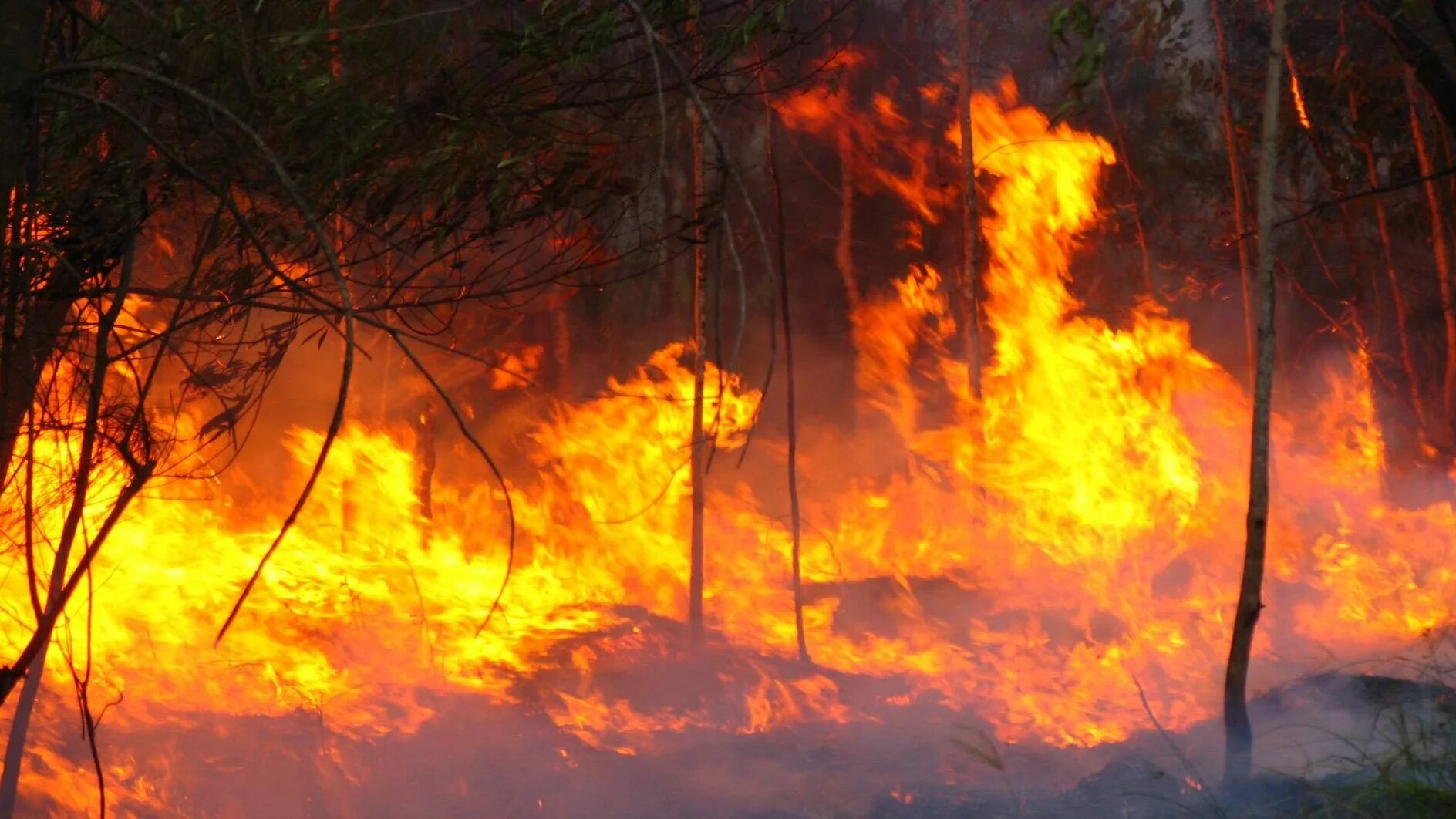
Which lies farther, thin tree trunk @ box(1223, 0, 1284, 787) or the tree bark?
thin tree trunk @ box(1223, 0, 1284, 787)

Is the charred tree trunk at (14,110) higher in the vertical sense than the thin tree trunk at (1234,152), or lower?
lower

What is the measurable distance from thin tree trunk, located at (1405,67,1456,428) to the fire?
6.41 ft

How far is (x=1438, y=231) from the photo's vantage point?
593 inches

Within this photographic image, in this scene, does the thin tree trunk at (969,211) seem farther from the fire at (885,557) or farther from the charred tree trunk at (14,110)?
the charred tree trunk at (14,110)

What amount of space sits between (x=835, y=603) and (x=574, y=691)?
4.07 meters

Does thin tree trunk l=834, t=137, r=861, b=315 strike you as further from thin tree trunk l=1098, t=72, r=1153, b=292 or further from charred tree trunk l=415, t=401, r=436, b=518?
charred tree trunk l=415, t=401, r=436, b=518

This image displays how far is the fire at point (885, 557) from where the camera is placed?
12320 millimetres

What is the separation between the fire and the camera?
12.3 m

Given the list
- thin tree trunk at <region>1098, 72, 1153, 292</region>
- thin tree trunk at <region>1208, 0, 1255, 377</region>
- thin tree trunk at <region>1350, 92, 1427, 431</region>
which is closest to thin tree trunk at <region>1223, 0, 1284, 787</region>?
thin tree trunk at <region>1208, 0, 1255, 377</region>

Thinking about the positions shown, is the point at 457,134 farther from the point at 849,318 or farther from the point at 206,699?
the point at 849,318

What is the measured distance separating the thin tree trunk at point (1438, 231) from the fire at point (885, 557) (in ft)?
6.41

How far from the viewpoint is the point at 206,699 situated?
37.9ft

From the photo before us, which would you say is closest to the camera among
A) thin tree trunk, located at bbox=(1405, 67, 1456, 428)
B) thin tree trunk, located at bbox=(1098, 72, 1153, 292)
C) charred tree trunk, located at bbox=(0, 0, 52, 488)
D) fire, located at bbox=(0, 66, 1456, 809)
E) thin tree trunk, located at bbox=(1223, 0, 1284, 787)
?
charred tree trunk, located at bbox=(0, 0, 52, 488)

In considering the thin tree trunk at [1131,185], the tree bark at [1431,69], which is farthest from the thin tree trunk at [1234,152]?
the tree bark at [1431,69]
